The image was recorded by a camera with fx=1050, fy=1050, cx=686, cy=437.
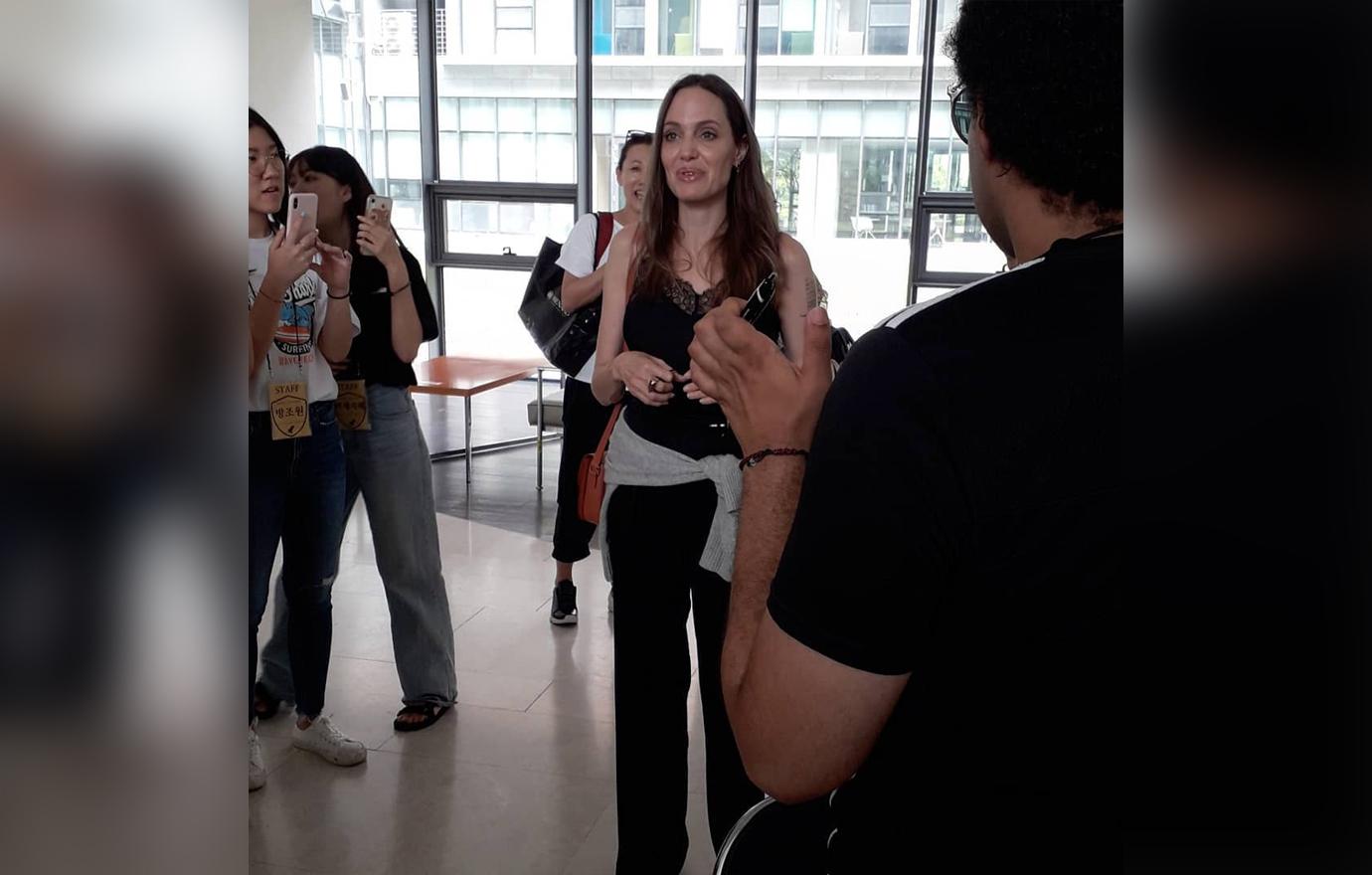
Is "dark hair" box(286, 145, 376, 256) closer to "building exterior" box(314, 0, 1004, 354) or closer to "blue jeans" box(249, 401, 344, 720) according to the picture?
"blue jeans" box(249, 401, 344, 720)

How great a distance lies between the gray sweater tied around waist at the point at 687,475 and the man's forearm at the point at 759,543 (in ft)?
2.99

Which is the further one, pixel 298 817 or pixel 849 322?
pixel 849 322

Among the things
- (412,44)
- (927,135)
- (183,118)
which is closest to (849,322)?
(927,135)

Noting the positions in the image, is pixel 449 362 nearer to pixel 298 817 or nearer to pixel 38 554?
pixel 298 817

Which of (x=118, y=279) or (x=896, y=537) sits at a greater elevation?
(x=118, y=279)

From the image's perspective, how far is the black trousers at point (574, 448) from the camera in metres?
3.46

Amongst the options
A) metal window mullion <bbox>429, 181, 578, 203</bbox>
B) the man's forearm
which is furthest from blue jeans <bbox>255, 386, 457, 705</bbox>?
metal window mullion <bbox>429, 181, 578, 203</bbox>

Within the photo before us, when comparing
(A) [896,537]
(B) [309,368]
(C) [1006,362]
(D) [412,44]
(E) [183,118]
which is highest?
(D) [412,44]

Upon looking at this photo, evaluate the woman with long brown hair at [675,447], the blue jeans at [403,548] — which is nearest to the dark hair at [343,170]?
the blue jeans at [403,548]

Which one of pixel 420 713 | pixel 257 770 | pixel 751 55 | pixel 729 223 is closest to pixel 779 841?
pixel 729 223

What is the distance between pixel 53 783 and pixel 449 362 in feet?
21.3

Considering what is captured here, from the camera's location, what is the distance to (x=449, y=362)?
6602mm

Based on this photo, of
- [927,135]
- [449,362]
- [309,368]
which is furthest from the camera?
[927,135]

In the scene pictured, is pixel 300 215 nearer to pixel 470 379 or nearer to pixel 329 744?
pixel 329 744
